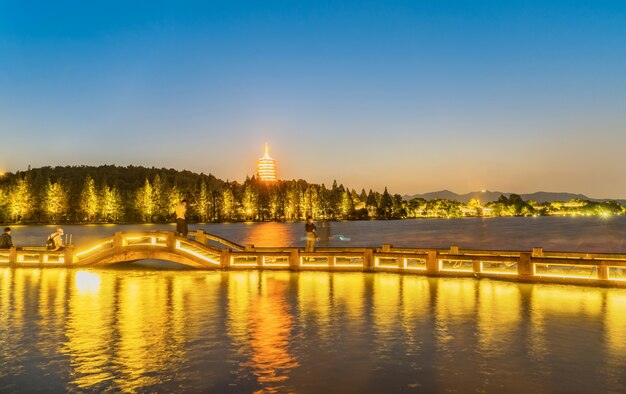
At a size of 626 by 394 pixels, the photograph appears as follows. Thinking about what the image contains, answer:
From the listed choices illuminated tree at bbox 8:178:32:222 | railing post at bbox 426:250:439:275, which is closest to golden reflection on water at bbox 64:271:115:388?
railing post at bbox 426:250:439:275

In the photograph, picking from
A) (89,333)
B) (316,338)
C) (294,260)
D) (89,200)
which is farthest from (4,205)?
(316,338)

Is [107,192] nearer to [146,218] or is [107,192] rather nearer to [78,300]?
[146,218]

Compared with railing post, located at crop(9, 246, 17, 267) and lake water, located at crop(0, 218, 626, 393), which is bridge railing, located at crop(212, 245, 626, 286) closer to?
lake water, located at crop(0, 218, 626, 393)

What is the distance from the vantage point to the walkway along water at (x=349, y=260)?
22000 millimetres

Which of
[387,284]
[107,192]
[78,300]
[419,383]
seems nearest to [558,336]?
[419,383]

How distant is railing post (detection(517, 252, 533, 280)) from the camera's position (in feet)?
72.8

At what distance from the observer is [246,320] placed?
15148 millimetres

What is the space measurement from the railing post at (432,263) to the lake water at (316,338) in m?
2.52

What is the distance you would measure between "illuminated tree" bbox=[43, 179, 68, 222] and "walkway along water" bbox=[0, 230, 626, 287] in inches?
5696

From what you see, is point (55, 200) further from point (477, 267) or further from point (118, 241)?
point (477, 267)

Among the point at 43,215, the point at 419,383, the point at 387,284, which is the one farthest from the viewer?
the point at 43,215

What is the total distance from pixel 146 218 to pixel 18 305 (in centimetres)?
17289

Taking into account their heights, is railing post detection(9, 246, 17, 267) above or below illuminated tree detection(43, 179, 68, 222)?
below

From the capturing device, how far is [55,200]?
164 metres
